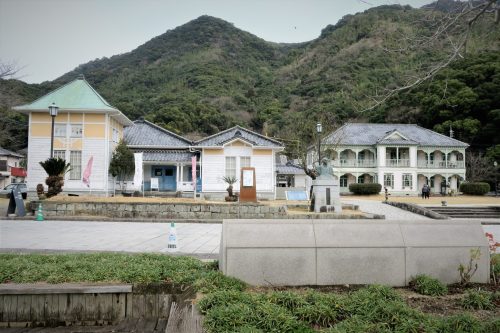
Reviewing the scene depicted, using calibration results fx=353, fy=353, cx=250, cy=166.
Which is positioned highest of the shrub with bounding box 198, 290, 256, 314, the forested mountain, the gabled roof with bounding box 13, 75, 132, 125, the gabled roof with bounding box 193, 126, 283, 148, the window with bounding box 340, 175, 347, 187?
the forested mountain

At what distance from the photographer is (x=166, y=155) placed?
30.1 m

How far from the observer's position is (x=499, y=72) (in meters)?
47.2

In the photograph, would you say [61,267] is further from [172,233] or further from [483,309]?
[483,309]

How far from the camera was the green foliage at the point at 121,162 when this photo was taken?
1047 inches

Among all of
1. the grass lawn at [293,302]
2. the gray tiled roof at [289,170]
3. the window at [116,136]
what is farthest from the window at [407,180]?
the grass lawn at [293,302]

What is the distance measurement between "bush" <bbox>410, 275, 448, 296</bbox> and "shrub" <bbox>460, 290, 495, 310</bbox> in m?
0.32

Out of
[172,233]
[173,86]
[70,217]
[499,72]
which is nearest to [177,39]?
[173,86]

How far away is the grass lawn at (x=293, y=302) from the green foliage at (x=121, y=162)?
2178 centimetres

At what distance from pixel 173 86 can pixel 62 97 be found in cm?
4262

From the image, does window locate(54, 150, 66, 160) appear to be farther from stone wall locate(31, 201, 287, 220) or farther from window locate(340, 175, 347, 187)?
window locate(340, 175, 347, 187)

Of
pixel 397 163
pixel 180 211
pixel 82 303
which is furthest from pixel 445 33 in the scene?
pixel 397 163

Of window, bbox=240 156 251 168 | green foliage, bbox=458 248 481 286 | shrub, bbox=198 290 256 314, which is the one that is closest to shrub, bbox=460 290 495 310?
green foliage, bbox=458 248 481 286

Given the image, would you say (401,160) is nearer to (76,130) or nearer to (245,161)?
(245,161)

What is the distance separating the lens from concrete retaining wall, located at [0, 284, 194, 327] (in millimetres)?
4594
